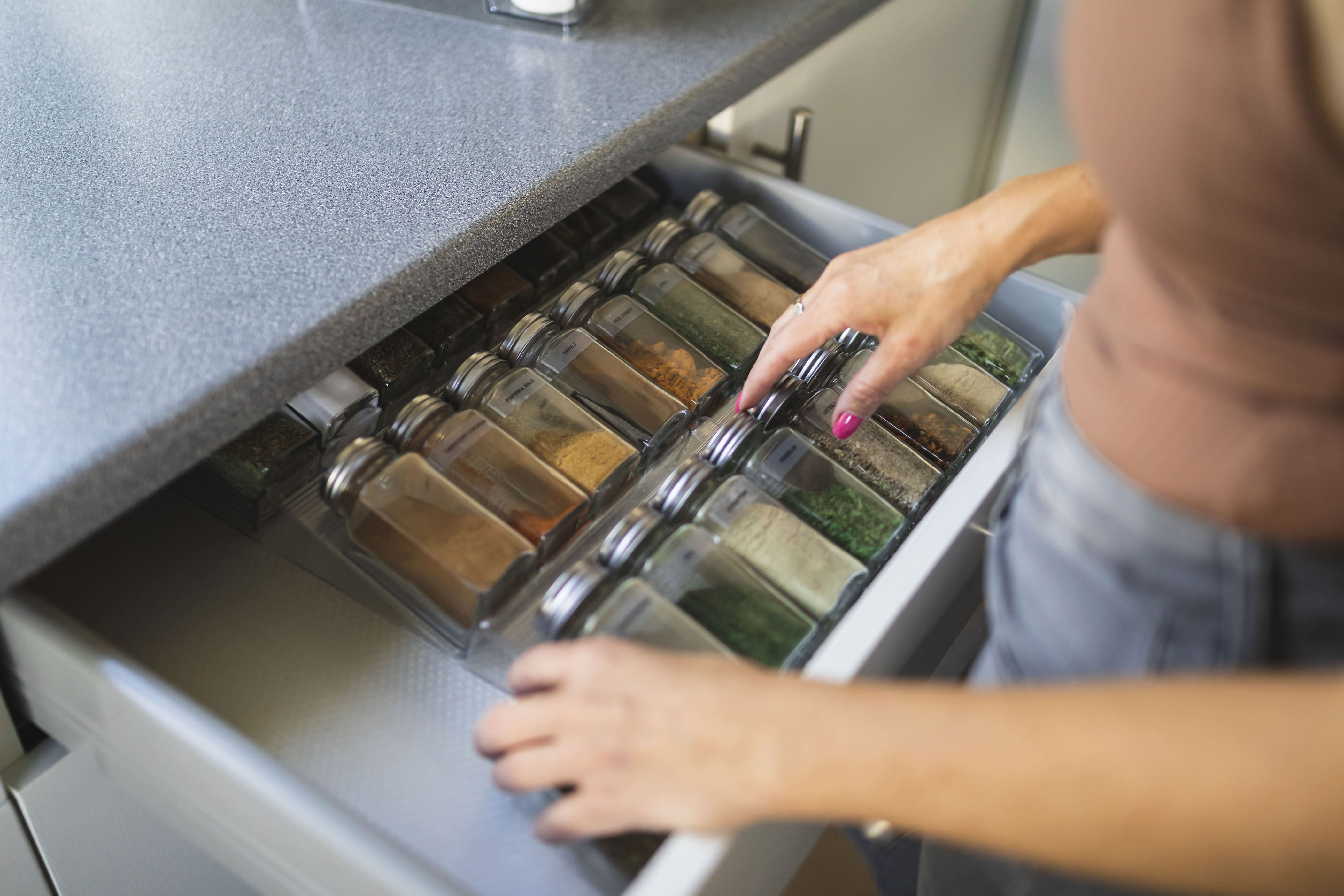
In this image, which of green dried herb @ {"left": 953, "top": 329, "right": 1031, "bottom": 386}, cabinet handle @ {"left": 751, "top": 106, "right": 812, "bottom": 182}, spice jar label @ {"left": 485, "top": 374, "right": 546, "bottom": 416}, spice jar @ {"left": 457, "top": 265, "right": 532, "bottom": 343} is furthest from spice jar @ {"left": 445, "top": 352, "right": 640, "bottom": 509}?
cabinet handle @ {"left": 751, "top": 106, "right": 812, "bottom": 182}

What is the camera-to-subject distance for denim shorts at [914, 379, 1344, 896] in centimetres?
39

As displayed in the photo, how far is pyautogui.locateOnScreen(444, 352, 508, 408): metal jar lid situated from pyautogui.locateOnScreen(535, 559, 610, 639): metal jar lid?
0.18 m

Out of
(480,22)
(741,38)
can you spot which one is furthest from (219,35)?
(741,38)

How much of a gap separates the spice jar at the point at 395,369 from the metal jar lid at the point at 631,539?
23cm

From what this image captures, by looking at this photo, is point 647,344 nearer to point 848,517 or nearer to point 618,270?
point 618,270

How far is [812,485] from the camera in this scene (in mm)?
699

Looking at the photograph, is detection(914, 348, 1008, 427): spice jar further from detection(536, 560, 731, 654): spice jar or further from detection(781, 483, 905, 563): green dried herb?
detection(536, 560, 731, 654): spice jar

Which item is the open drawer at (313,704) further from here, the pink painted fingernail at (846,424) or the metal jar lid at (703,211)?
the metal jar lid at (703,211)

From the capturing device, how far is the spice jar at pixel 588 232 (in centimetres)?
92

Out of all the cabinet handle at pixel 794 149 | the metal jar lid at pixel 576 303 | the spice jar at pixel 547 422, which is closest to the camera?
the spice jar at pixel 547 422

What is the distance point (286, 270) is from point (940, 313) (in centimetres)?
43

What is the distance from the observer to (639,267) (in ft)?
2.76

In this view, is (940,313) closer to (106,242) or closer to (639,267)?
(639,267)

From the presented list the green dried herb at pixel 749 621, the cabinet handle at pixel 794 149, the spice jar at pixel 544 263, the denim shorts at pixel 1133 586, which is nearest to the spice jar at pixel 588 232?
the spice jar at pixel 544 263
